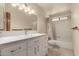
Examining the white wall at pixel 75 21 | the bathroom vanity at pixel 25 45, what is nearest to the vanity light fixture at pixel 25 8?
the bathroom vanity at pixel 25 45

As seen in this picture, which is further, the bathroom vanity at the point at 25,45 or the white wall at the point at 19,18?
the white wall at the point at 19,18

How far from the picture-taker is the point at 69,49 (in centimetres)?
150

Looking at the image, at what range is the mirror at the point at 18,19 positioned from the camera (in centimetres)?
154

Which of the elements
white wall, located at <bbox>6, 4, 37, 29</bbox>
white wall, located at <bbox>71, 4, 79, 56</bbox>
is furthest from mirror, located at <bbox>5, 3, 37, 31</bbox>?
white wall, located at <bbox>71, 4, 79, 56</bbox>

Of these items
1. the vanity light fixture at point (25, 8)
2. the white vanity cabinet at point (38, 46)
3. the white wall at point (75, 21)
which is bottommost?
the white vanity cabinet at point (38, 46)

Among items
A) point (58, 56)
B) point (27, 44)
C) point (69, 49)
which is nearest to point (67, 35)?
point (69, 49)

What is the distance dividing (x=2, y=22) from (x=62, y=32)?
93 centimetres

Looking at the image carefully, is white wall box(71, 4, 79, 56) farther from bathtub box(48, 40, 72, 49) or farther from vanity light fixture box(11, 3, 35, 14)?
vanity light fixture box(11, 3, 35, 14)

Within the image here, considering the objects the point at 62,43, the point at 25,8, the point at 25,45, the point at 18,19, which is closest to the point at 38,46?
the point at 25,45

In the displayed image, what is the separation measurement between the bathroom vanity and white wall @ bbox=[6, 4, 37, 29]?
0.17m

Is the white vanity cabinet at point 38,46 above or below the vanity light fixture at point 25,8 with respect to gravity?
below

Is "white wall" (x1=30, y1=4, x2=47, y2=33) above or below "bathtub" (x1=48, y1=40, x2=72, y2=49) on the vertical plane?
above

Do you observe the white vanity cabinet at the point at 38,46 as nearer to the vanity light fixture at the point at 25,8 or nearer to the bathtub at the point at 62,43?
the bathtub at the point at 62,43

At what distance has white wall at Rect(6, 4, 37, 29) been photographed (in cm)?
153
